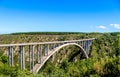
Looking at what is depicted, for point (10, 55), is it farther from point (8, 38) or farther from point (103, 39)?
point (8, 38)

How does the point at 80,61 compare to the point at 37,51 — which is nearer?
the point at 37,51

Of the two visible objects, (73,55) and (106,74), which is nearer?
(106,74)

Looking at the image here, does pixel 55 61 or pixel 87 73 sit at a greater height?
pixel 87 73

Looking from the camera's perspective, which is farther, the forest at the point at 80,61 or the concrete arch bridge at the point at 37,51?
the concrete arch bridge at the point at 37,51

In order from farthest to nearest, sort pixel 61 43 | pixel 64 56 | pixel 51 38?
pixel 51 38
pixel 64 56
pixel 61 43

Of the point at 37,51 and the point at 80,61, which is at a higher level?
the point at 37,51

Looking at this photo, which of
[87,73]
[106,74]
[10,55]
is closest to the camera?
[106,74]

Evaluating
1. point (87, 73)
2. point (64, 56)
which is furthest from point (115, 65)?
point (64, 56)

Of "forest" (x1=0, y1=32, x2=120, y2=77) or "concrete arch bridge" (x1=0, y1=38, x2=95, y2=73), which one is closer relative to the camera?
"forest" (x1=0, y1=32, x2=120, y2=77)
